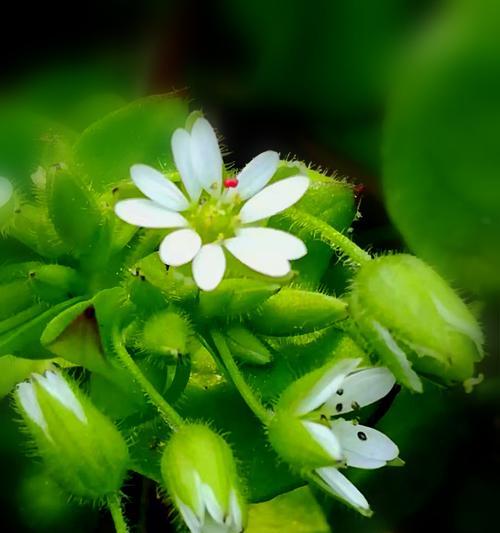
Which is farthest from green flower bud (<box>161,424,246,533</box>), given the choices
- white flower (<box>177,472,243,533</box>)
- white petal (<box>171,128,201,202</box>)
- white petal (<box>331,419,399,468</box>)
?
white petal (<box>171,128,201,202</box>)

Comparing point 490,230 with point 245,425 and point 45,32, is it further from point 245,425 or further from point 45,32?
point 45,32

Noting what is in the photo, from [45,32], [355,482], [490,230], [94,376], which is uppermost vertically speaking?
[45,32]

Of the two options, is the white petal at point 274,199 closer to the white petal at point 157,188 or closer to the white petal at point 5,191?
the white petal at point 157,188

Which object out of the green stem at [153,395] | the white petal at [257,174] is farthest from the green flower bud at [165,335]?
the white petal at [257,174]

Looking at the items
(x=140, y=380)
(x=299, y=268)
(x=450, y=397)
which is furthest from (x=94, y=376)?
(x=450, y=397)

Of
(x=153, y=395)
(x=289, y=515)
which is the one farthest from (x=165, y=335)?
(x=289, y=515)

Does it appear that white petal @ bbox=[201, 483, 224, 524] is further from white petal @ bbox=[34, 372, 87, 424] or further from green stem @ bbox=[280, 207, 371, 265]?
green stem @ bbox=[280, 207, 371, 265]

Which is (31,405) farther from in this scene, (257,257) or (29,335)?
(257,257)
